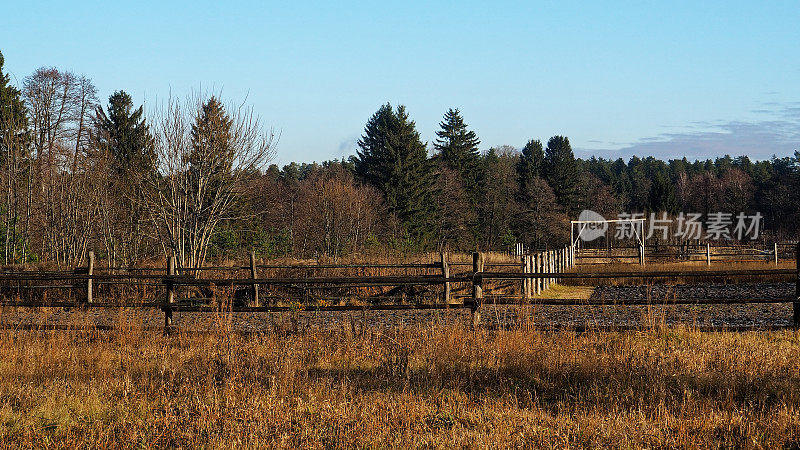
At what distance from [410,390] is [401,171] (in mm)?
47955

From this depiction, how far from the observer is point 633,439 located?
523 cm

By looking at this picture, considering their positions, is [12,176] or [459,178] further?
[459,178]

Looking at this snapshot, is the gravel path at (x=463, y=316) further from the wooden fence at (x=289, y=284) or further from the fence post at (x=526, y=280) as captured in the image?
the fence post at (x=526, y=280)

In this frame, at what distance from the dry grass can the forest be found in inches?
561

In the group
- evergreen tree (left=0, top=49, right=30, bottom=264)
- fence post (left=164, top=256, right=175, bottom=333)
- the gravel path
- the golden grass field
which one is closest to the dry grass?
the golden grass field

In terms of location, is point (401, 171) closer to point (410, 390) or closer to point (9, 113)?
point (9, 113)

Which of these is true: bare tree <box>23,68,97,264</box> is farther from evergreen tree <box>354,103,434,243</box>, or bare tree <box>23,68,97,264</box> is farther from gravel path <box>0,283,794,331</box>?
evergreen tree <box>354,103,434,243</box>

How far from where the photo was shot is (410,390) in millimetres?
6859

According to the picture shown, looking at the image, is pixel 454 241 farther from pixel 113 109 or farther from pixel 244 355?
pixel 244 355

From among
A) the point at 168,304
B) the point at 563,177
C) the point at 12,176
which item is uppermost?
the point at 563,177

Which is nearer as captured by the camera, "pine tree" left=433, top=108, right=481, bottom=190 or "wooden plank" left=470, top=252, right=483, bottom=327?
"wooden plank" left=470, top=252, right=483, bottom=327

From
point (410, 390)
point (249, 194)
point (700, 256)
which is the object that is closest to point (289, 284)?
point (410, 390)

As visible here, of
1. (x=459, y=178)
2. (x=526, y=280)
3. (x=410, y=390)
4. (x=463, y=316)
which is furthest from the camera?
(x=459, y=178)

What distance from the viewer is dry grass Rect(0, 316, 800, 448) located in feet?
17.7
